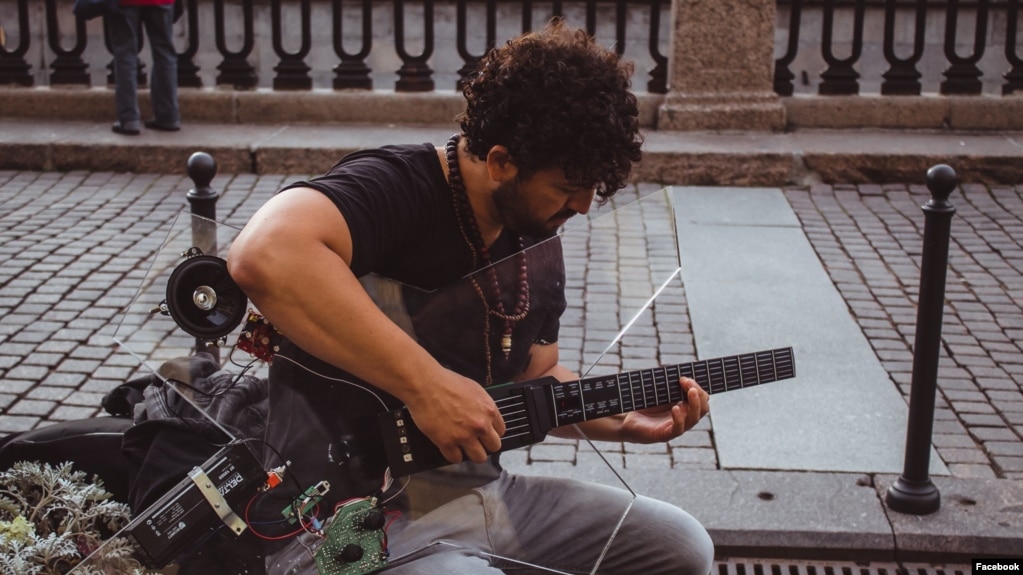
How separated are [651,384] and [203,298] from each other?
0.90m

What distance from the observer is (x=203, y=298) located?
2307 mm

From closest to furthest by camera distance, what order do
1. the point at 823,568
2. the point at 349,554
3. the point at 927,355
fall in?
the point at 349,554 → the point at 823,568 → the point at 927,355

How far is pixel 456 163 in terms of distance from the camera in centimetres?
249

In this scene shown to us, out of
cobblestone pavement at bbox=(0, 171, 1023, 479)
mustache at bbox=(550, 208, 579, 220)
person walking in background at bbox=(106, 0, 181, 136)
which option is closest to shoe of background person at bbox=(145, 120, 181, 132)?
person walking in background at bbox=(106, 0, 181, 136)

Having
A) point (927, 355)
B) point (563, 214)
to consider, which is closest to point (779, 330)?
point (927, 355)

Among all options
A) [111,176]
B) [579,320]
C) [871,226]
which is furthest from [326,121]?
[579,320]

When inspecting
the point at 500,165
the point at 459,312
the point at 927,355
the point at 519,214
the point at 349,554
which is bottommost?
the point at 927,355

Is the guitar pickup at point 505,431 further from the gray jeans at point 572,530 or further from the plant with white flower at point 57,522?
the plant with white flower at point 57,522

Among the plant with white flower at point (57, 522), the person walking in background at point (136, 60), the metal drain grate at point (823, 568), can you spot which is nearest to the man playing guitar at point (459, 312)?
the plant with white flower at point (57, 522)

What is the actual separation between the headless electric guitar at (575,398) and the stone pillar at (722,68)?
6192 millimetres

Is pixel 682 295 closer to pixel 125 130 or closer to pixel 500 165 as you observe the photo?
pixel 500 165

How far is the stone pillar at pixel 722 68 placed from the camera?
8.32m

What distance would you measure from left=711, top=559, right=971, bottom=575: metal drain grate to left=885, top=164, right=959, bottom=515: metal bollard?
0.21 m

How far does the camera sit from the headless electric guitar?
2268mm
